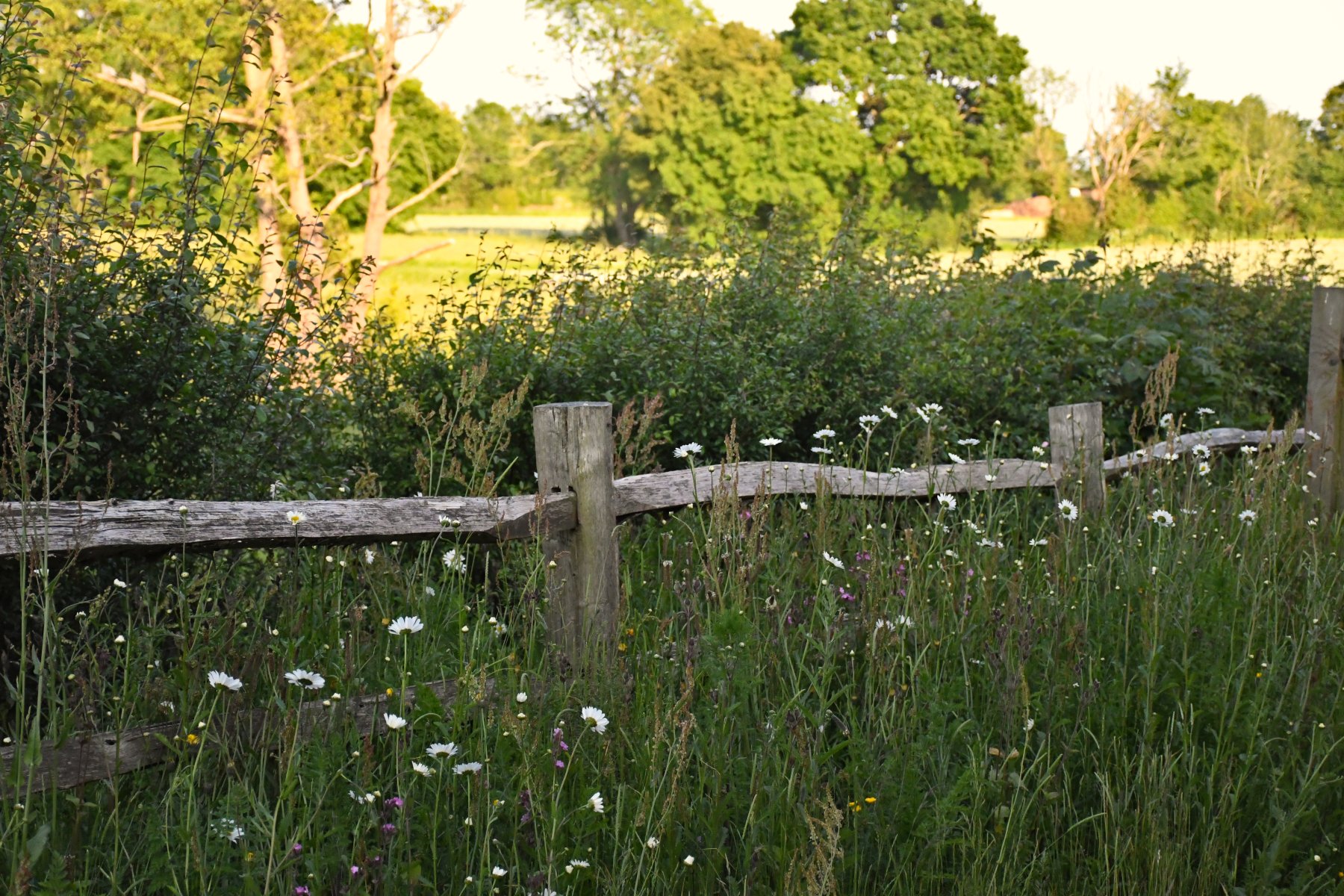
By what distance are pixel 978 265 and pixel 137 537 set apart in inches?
292

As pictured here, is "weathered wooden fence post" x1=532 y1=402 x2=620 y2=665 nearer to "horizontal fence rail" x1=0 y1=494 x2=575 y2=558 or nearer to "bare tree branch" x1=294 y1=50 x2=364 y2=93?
"horizontal fence rail" x1=0 y1=494 x2=575 y2=558

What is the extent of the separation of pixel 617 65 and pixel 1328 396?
136 feet

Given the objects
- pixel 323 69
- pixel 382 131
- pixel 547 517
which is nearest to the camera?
pixel 547 517

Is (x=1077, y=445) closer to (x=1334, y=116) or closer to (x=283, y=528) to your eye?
(x=283, y=528)

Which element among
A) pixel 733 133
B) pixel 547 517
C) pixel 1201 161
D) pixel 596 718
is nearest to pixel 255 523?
pixel 547 517

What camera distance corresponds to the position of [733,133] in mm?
42969

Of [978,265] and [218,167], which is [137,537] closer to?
[218,167]

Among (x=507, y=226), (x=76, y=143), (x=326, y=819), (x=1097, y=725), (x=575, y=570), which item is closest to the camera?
(x=326, y=819)

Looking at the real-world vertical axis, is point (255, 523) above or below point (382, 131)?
below

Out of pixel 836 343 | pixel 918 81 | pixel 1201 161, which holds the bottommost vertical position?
pixel 836 343

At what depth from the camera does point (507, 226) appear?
7119 cm

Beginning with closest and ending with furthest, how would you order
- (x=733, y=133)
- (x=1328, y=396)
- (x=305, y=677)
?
1. (x=305, y=677)
2. (x=1328, y=396)
3. (x=733, y=133)

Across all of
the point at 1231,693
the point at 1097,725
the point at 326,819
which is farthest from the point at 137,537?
the point at 1231,693

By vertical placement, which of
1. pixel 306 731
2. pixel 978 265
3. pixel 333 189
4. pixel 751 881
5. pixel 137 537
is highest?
pixel 333 189
